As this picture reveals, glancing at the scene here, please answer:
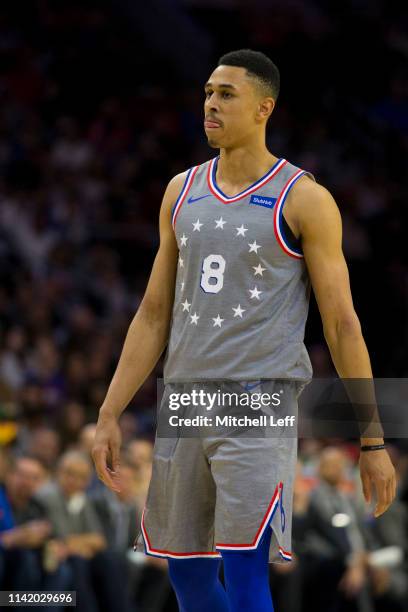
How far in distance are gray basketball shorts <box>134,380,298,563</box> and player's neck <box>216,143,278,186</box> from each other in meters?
0.76

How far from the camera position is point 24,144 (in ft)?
42.7

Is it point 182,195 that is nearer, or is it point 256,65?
point 256,65

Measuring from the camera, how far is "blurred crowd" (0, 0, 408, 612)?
8.85 metres

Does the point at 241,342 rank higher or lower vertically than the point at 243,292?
lower

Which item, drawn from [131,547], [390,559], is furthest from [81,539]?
[390,559]

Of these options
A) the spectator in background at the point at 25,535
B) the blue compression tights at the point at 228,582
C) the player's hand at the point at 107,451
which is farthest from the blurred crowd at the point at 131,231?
the blue compression tights at the point at 228,582

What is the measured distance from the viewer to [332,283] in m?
4.24

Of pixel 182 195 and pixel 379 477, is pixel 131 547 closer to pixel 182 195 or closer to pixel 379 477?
pixel 182 195

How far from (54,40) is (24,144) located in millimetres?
1828

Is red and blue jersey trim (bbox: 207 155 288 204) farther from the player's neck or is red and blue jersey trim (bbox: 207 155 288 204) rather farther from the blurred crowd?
the blurred crowd

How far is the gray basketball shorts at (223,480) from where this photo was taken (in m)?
4.11

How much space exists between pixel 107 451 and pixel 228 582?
0.67 m

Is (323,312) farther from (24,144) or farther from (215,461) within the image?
(24,144)

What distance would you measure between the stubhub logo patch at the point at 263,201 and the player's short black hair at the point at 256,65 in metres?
0.41
